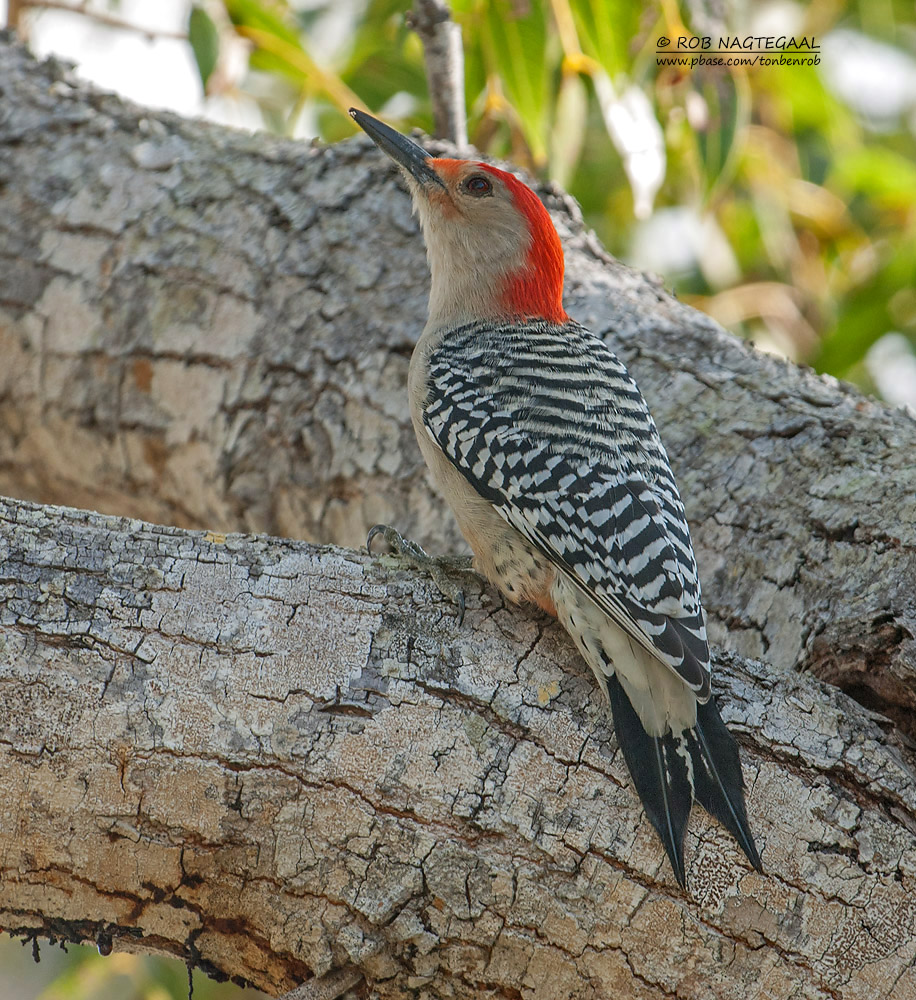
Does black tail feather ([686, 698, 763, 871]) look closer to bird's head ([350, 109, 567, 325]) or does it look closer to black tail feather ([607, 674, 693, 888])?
black tail feather ([607, 674, 693, 888])

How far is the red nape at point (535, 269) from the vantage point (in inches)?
137

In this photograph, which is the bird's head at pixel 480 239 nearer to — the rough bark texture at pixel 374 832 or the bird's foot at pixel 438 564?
the bird's foot at pixel 438 564

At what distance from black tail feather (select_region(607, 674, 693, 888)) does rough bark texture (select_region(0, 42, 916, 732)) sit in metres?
0.85

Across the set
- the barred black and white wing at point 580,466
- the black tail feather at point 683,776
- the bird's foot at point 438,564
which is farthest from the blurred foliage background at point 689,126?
the black tail feather at point 683,776

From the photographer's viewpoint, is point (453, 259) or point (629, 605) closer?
point (629, 605)

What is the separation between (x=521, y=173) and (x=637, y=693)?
250 centimetres

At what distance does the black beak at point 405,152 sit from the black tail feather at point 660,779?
2.12 metres

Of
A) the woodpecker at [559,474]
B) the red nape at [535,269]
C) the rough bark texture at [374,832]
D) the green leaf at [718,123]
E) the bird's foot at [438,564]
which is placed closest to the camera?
the rough bark texture at [374,832]

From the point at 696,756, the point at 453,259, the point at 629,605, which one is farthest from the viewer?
the point at 453,259

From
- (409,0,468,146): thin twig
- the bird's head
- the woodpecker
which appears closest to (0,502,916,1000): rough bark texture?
the woodpecker

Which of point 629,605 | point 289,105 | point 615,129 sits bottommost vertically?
point 289,105

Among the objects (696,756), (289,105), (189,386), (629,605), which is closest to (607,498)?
(629,605)

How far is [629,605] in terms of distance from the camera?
2459mm

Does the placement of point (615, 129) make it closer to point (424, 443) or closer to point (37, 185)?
point (424, 443)
